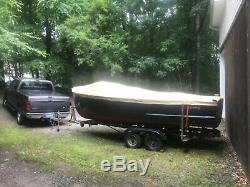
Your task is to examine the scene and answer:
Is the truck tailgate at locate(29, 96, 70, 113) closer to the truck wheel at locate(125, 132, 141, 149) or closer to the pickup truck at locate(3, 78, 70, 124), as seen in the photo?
the pickup truck at locate(3, 78, 70, 124)

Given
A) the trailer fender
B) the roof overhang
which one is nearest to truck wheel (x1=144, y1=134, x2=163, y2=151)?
the trailer fender

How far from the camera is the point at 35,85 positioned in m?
13.7

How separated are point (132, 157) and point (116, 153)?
22.3 inches

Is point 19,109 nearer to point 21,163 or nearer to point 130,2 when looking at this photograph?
point 21,163

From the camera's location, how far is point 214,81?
19.6 m

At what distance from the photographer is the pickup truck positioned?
11.4 meters

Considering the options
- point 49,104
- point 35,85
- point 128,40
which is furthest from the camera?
point 128,40

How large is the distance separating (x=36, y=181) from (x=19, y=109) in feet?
19.5

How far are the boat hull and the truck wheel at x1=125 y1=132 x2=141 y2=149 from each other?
1.22 feet

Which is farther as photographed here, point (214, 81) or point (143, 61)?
point (214, 81)

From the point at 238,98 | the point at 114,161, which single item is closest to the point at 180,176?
the point at 114,161

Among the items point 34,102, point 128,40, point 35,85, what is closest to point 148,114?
point 34,102

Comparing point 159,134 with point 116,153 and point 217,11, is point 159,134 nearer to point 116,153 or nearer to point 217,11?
point 116,153

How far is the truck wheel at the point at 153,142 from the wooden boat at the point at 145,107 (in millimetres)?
350
